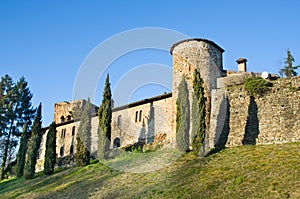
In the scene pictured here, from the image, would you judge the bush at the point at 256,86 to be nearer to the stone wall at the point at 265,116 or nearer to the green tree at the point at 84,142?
the stone wall at the point at 265,116

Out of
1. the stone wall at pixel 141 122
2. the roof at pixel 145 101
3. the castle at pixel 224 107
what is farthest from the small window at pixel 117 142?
the roof at pixel 145 101

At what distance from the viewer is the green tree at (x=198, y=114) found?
85.0ft

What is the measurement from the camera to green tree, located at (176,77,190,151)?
88.9 feet

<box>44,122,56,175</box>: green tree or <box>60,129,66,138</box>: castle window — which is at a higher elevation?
<box>60,129,66,138</box>: castle window

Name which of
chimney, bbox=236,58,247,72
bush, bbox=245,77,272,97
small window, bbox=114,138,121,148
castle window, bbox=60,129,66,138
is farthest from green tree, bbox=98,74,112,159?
castle window, bbox=60,129,66,138

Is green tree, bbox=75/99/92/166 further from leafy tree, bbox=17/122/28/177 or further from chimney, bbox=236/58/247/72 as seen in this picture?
chimney, bbox=236/58/247/72

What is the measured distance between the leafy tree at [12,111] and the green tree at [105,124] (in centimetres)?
1710

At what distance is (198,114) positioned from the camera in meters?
26.8

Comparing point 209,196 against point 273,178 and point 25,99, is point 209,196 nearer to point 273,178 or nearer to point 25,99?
point 273,178

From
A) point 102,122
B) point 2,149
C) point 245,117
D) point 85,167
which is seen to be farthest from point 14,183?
point 245,117

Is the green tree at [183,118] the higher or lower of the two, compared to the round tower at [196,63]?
lower

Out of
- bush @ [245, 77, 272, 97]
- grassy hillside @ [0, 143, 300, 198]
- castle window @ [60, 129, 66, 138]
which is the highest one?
bush @ [245, 77, 272, 97]

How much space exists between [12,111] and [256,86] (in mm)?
32677

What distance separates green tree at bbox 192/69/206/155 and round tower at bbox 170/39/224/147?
143cm
